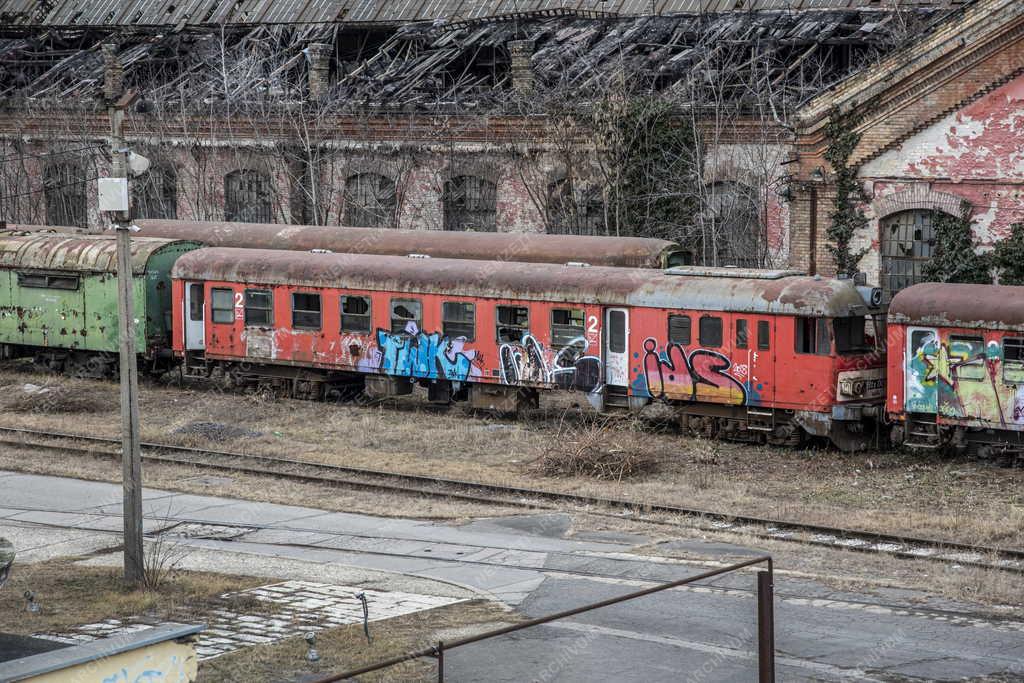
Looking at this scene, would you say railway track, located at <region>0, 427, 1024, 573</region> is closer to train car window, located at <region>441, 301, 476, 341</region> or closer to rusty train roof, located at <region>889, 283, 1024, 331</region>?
train car window, located at <region>441, 301, 476, 341</region>

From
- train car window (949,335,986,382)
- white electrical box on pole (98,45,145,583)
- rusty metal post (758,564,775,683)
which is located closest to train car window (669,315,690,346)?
train car window (949,335,986,382)

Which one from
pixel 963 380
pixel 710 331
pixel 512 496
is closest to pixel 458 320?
pixel 710 331

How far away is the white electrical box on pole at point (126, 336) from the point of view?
15938 millimetres

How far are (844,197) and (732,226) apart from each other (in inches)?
196

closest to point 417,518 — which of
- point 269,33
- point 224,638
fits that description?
point 224,638

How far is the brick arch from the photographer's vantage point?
2936 centimetres

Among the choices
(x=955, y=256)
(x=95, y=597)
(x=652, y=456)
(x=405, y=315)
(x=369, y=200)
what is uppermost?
(x=369, y=200)

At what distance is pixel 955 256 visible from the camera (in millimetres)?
29281

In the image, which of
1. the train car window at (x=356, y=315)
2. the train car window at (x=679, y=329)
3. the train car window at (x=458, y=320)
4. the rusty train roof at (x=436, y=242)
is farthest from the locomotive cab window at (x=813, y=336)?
the train car window at (x=356, y=315)

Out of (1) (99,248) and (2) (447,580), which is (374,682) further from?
(1) (99,248)

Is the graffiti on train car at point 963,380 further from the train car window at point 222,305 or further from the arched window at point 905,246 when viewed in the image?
the train car window at point 222,305

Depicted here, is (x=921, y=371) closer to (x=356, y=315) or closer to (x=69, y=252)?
(x=356, y=315)

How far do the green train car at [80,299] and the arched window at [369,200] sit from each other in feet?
26.8

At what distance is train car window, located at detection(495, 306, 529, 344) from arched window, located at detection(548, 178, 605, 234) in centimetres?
1031
